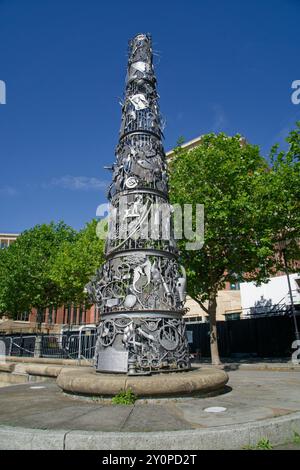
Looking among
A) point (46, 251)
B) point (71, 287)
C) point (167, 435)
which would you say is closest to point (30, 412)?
point (167, 435)

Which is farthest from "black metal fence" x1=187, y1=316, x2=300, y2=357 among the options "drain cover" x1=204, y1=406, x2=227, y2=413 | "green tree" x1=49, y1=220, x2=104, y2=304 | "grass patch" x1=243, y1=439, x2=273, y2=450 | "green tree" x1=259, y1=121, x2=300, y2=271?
"grass patch" x1=243, y1=439, x2=273, y2=450

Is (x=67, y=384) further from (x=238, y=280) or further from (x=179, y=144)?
(x=179, y=144)

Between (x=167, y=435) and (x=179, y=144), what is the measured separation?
1902 cm

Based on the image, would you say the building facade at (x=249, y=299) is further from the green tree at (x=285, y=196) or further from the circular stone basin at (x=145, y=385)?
the circular stone basin at (x=145, y=385)

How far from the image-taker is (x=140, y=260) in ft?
24.6

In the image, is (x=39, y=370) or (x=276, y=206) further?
(x=276, y=206)

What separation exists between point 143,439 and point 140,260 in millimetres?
4181

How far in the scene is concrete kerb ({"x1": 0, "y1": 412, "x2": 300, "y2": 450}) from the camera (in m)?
3.64

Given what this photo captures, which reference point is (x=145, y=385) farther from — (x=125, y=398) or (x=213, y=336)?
(x=213, y=336)

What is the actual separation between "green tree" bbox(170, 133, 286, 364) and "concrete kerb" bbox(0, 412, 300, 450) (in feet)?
39.8

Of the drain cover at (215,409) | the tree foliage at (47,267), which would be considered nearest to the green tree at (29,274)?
the tree foliage at (47,267)

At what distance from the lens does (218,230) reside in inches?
634

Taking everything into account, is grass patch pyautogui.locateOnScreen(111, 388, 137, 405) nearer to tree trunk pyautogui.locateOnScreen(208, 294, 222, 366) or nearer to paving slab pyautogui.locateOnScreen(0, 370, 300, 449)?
paving slab pyautogui.locateOnScreen(0, 370, 300, 449)
